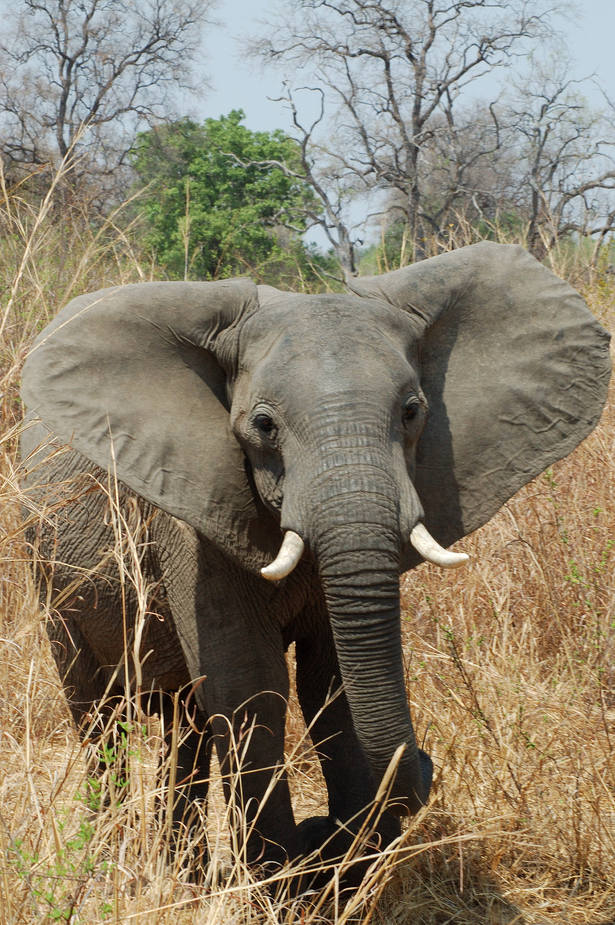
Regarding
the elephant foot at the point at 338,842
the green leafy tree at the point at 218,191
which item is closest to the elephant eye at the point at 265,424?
the elephant foot at the point at 338,842

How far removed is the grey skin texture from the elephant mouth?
37 mm

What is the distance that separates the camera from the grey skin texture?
2.59m

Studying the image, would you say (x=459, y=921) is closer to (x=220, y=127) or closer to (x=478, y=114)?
(x=478, y=114)

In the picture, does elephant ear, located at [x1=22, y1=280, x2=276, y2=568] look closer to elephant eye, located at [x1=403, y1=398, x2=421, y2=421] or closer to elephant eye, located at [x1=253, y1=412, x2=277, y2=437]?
elephant eye, located at [x1=253, y1=412, x2=277, y2=437]

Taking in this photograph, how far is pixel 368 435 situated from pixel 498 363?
31.6 inches

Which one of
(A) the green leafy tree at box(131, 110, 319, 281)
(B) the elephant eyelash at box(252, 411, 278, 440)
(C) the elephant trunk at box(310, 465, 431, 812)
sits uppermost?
(A) the green leafy tree at box(131, 110, 319, 281)

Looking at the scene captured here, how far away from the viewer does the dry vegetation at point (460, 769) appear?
2492mm

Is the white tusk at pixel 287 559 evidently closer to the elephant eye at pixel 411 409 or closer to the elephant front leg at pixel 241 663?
the elephant eye at pixel 411 409

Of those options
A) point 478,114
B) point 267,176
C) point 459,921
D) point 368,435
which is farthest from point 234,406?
point 267,176

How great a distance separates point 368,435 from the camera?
8.36ft

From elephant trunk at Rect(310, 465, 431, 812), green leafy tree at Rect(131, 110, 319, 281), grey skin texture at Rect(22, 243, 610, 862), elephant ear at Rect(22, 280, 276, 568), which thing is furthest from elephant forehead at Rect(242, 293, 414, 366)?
green leafy tree at Rect(131, 110, 319, 281)

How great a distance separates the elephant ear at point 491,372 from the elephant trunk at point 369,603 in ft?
1.97

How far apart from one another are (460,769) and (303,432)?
5.82 feet

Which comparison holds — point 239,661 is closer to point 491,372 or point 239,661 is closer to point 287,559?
point 287,559
